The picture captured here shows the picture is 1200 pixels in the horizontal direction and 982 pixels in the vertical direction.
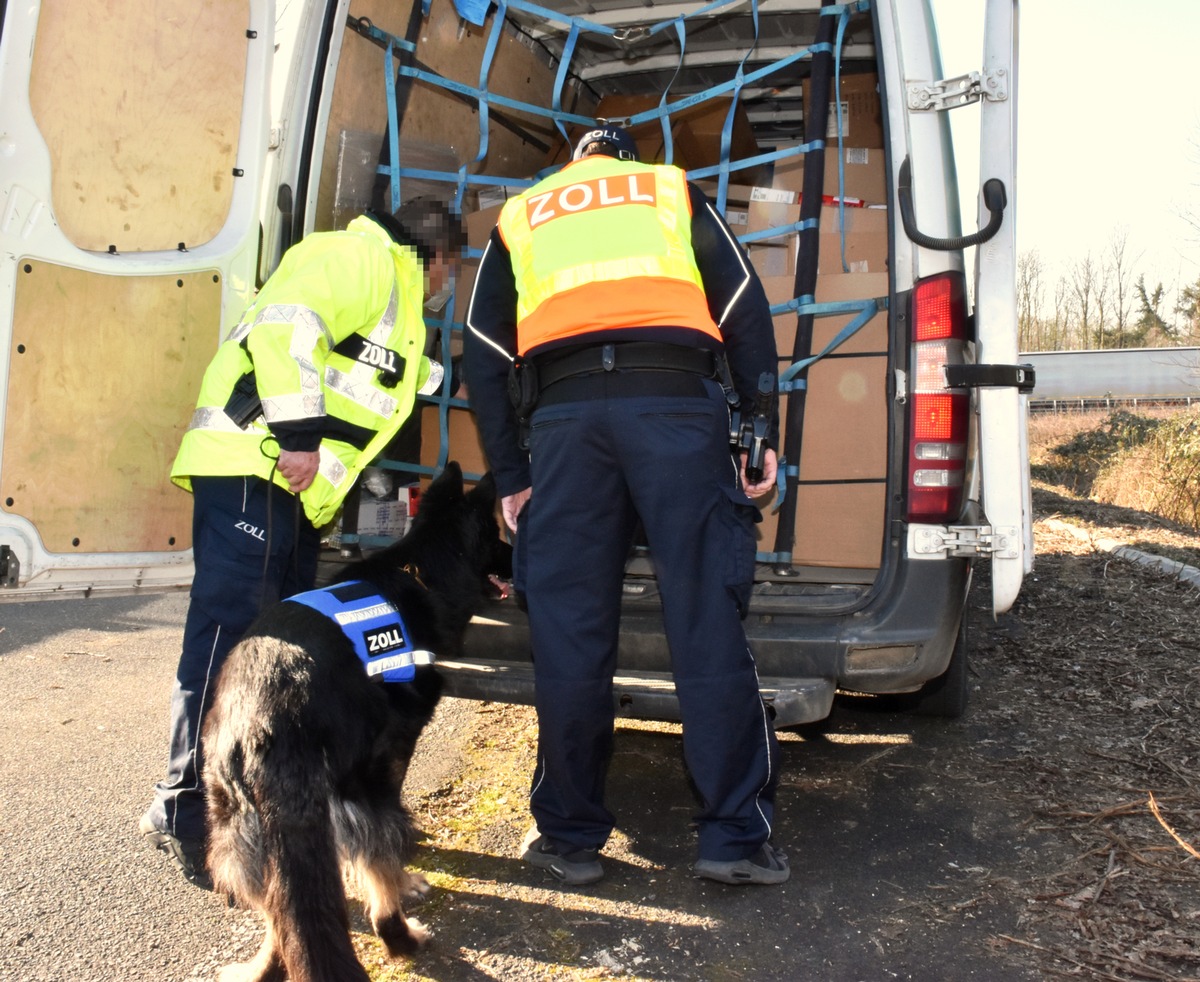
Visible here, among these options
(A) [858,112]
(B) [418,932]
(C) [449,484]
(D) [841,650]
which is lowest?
(B) [418,932]

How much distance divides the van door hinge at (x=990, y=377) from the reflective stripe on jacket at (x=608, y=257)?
0.65 meters

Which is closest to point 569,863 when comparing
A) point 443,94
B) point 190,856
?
point 190,856

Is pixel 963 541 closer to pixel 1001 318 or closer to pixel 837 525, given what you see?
pixel 1001 318

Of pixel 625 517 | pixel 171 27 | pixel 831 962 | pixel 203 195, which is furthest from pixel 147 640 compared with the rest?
pixel 831 962

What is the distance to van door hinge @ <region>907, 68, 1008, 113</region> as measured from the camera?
96.2 inches

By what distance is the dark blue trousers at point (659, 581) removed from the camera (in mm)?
2344

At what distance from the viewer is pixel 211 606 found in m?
2.56

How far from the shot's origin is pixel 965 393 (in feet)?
8.39

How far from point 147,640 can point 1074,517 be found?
25.7 ft

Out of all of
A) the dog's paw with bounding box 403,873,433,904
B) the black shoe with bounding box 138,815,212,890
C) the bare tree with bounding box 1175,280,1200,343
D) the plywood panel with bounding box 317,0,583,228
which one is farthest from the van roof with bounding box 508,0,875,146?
the bare tree with bounding box 1175,280,1200,343

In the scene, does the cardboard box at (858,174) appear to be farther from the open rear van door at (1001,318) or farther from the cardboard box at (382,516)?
the cardboard box at (382,516)

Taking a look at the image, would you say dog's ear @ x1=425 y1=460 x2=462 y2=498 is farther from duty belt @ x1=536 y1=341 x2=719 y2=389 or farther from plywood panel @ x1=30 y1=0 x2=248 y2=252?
plywood panel @ x1=30 y1=0 x2=248 y2=252

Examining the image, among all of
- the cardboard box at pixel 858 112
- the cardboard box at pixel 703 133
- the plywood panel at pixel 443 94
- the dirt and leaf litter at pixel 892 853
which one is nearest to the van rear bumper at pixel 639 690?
the dirt and leaf litter at pixel 892 853

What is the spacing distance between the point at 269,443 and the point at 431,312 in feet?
4.21
